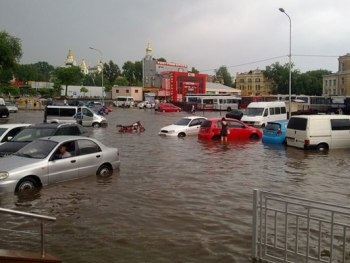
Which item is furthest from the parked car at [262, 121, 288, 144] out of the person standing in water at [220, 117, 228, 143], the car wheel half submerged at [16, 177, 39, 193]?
the car wheel half submerged at [16, 177, 39, 193]

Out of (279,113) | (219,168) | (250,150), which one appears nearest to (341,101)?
(279,113)

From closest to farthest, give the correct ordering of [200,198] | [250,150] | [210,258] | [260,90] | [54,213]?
[210,258]
[54,213]
[200,198]
[250,150]
[260,90]

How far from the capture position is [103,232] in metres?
7.72

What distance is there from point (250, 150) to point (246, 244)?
1337cm

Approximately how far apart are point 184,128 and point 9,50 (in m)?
37.3

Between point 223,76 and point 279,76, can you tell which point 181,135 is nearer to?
point 279,76

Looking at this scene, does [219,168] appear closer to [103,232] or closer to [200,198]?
[200,198]

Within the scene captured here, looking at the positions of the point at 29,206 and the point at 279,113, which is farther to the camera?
the point at 279,113

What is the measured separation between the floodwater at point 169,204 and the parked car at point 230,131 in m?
5.55

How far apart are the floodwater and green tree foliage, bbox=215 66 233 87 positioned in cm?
15352

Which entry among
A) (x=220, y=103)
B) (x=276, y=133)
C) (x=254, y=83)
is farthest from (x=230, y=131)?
(x=254, y=83)

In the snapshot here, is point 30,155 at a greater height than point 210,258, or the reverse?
point 30,155

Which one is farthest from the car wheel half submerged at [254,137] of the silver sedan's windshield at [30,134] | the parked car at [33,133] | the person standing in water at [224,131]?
the silver sedan's windshield at [30,134]

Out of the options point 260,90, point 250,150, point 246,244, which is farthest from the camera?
point 260,90
